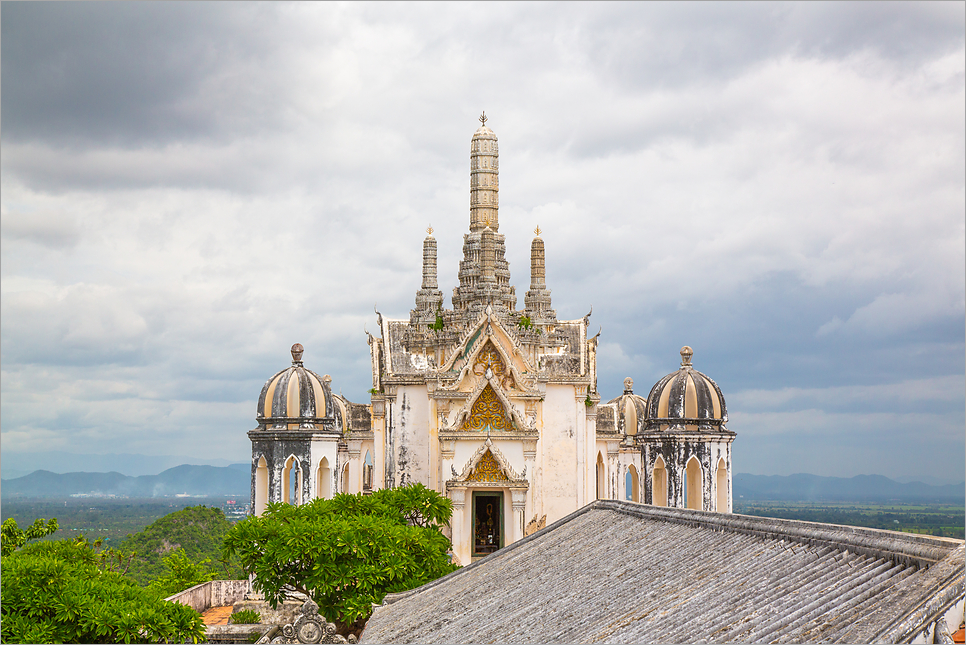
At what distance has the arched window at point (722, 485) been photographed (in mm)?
31641

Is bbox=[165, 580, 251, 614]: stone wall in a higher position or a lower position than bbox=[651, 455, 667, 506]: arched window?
lower

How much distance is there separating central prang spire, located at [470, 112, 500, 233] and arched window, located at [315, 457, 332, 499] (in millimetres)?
9113

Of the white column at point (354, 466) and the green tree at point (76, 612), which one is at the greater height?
the white column at point (354, 466)

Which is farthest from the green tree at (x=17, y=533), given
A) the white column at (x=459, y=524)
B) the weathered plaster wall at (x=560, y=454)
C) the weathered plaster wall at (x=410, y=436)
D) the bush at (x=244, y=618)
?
the weathered plaster wall at (x=560, y=454)

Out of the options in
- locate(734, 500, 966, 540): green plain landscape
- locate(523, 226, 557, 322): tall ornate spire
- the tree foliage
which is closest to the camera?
locate(523, 226, 557, 322): tall ornate spire

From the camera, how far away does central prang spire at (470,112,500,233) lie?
117 feet

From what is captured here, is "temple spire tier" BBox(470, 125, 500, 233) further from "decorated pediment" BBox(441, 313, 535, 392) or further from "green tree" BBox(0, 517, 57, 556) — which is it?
"green tree" BBox(0, 517, 57, 556)

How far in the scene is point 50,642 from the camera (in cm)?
1591

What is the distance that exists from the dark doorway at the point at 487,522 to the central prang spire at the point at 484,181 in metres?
9.42

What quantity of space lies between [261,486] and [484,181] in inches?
485

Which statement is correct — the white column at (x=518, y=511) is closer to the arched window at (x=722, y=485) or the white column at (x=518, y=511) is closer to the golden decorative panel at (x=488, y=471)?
the golden decorative panel at (x=488, y=471)

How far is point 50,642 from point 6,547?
959cm

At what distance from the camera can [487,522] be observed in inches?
1204

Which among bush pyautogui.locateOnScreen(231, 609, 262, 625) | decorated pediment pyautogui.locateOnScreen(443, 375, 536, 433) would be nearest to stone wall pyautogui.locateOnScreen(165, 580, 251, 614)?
bush pyautogui.locateOnScreen(231, 609, 262, 625)
